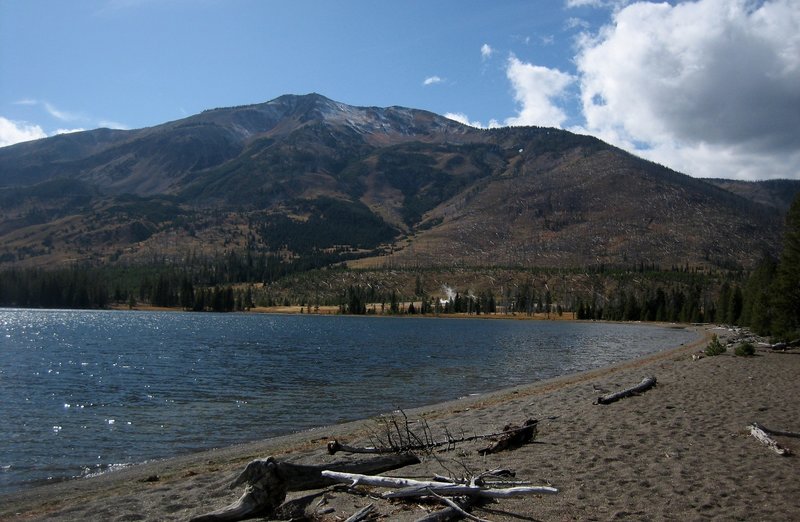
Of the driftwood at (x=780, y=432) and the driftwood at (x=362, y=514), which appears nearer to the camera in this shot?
the driftwood at (x=362, y=514)

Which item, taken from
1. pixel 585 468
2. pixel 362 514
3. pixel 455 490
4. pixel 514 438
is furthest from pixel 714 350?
pixel 362 514

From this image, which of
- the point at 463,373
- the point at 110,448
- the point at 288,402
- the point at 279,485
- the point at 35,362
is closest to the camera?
the point at 279,485

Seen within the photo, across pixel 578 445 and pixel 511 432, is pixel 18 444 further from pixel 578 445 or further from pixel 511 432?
pixel 578 445

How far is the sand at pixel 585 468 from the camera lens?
40.3 ft

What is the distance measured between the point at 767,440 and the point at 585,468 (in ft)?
21.9

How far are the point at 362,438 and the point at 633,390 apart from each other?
1486 centimetres

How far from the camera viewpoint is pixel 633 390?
29.2m

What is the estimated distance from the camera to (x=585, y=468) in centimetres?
1521

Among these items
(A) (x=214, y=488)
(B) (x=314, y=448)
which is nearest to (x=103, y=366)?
(B) (x=314, y=448)

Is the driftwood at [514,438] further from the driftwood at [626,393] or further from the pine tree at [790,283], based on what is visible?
the pine tree at [790,283]

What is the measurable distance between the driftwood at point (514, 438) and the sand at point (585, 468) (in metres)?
0.40

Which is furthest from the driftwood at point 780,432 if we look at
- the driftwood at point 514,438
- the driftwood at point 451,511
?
the driftwood at point 451,511

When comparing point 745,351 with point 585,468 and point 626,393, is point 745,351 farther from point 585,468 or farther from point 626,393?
point 585,468

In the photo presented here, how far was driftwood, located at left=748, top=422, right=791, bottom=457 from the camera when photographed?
16.5 m
